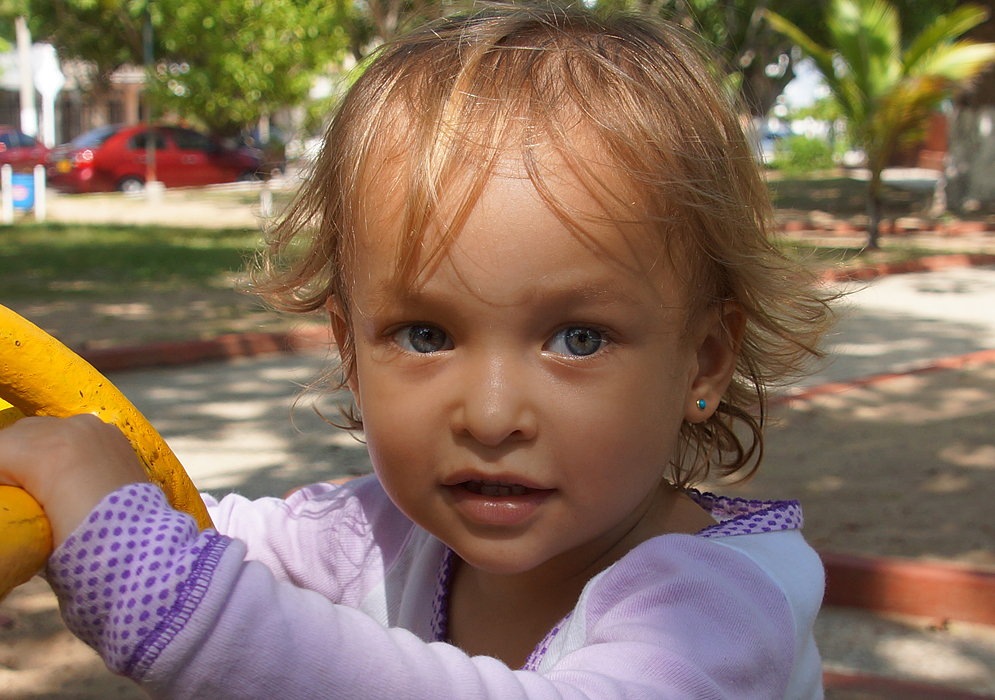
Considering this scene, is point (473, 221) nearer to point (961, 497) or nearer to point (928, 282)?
point (961, 497)

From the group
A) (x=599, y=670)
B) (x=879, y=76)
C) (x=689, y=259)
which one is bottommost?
(x=599, y=670)

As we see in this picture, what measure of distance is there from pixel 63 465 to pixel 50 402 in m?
0.13

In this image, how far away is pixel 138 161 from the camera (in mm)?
20344

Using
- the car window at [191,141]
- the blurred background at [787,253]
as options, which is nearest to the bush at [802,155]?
the blurred background at [787,253]

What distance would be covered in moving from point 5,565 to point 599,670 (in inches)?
24.5

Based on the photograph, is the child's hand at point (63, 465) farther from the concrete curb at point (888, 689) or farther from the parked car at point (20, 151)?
the parked car at point (20, 151)

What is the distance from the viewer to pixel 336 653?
99cm

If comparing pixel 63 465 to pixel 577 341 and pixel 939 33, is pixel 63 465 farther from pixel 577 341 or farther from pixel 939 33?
pixel 939 33

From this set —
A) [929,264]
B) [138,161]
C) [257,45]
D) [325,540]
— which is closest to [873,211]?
[929,264]

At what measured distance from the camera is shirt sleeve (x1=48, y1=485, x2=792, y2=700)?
35.3 inches

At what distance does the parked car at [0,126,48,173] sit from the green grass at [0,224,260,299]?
8.09 meters

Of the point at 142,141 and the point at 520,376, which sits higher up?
the point at 142,141

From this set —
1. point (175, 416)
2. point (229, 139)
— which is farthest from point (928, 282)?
point (229, 139)

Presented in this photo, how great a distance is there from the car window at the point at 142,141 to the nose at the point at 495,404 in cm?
2081
